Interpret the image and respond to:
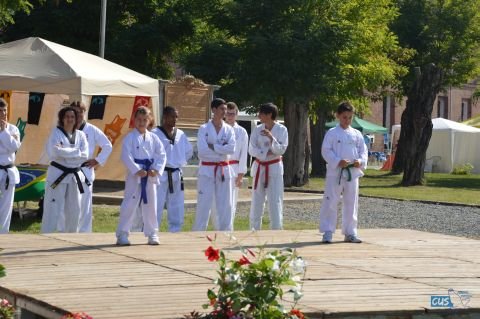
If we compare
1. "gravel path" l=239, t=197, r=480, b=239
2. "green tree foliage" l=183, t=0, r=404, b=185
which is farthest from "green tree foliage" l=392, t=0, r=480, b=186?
"gravel path" l=239, t=197, r=480, b=239

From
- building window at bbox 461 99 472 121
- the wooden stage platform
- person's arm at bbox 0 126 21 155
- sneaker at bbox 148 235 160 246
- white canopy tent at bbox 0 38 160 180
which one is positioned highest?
building window at bbox 461 99 472 121

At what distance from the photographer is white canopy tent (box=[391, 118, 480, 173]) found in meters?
48.0

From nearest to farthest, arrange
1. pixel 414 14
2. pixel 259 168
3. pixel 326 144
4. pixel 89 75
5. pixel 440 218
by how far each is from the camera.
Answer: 1. pixel 326 144
2. pixel 259 168
3. pixel 89 75
4. pixel 440 218
5. pixel 414 14

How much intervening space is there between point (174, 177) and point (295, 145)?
17.1 meters

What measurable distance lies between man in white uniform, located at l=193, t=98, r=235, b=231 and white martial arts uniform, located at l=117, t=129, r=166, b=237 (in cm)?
238

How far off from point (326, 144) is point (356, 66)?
21.1m

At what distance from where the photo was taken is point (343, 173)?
1318cm

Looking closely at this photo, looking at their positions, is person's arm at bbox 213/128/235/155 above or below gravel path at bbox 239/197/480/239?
above

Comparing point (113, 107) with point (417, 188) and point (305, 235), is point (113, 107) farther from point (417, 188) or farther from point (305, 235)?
point (417, 188)

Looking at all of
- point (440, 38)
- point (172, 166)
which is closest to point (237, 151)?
point (172, 166)

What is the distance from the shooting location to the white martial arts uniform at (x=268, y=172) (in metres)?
15.5

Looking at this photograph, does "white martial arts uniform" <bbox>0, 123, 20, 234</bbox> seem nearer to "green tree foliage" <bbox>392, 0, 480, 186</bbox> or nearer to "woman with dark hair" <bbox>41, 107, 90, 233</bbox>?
"woman with dark hair" <bbox>41, 107, 90, 233</bbox>

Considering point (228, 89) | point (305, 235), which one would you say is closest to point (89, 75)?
point (305, 235)

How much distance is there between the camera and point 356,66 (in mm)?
34000
